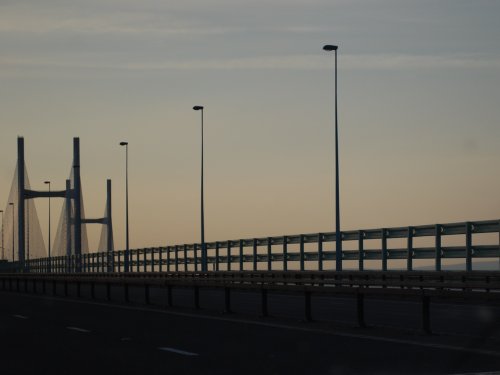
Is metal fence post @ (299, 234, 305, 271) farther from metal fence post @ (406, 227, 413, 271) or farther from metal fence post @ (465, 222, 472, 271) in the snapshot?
metal fence post @ (465, 222, 472, 271)

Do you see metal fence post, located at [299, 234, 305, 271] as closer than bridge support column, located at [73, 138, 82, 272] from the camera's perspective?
Yes

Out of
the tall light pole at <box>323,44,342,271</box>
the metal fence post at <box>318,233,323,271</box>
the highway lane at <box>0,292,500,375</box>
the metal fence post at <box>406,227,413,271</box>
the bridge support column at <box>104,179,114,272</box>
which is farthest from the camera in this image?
the bridge support column at <box>104,179,114,272</box>

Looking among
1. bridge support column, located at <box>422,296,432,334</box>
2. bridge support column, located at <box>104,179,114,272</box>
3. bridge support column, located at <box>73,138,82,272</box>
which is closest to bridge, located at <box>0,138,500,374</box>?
bridge support column, located at <box>422,296,432,334</box>

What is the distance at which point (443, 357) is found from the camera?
586 inches

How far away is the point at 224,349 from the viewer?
1662 centimetres

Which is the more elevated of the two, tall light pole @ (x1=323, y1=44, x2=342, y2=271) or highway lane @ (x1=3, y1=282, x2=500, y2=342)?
tall light pole @ (x1=323, y1=44, x2=342, y2=271)

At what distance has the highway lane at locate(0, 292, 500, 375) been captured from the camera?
13867mm

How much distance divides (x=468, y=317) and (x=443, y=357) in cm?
957

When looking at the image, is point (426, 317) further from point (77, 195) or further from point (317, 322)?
point (77, 195)

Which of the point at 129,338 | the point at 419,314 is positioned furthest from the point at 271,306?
the point at 129,338

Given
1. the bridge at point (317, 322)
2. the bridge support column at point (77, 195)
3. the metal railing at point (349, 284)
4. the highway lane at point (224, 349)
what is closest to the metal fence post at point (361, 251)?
the bridge at point (317, 322)

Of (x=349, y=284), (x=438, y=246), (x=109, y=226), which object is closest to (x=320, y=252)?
(x=438, y=246)

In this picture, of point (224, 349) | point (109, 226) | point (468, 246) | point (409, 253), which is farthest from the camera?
point (109, 226)

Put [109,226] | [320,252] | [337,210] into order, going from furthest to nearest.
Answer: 1. [109,226]
2. [337,210]
3. [320,252]
